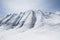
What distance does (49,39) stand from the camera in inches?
456

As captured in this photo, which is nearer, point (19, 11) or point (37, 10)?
point (37, 10)

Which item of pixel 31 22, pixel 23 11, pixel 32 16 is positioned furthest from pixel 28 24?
pixel 23 11

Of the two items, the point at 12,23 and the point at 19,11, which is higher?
the point at 19,11

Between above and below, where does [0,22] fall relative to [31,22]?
above

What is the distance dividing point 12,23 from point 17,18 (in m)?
4.21

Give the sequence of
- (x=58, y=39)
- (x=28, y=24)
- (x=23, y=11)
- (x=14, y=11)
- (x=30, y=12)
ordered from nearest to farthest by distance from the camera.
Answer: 1. (x=58, y=39)
2. (x=28, y=24)
3. (x=30, y=12)
4. (x=23, y=11)
5. (x=14, y=11)

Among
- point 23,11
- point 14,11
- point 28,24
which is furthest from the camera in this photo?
point 14,11

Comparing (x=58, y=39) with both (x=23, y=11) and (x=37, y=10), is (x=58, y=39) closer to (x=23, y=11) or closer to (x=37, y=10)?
(x=37, y=10)

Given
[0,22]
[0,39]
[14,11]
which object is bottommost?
[0,39]

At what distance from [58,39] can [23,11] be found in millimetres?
29449

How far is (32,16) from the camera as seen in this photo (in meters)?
33.3

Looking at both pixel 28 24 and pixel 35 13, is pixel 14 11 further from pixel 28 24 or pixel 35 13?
pixel 28 24

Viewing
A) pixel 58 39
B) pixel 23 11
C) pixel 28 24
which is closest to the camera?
pixel 58 39

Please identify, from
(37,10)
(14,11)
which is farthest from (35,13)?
(14,11)
